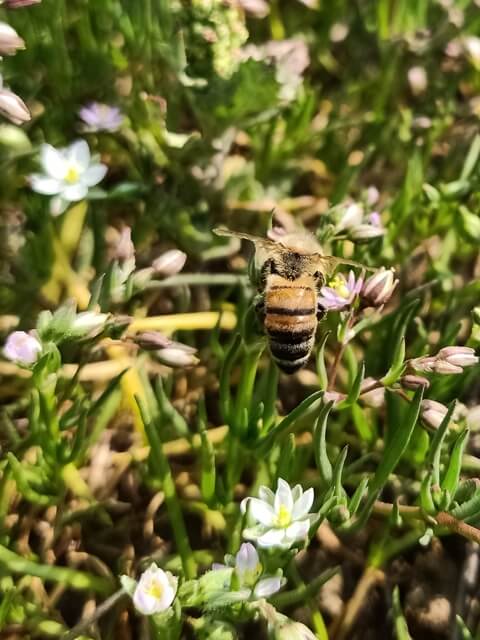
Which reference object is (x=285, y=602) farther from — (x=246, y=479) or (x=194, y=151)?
(x=194, y=151)

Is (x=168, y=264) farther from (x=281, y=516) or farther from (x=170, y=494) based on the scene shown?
(x=281, y=516)

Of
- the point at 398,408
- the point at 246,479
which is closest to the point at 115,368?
the point at 246,479

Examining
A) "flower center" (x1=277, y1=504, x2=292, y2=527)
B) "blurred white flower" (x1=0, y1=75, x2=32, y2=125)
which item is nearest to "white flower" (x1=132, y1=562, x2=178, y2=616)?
"flower center" (x1=277, y1=504, x2=292, y2=527)

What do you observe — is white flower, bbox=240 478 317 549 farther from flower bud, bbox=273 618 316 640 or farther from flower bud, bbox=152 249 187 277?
flower bud, bbox=152 249 187 277

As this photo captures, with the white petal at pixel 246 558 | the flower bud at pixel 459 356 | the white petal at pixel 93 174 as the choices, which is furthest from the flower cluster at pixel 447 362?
the white petal at pixel 93 174

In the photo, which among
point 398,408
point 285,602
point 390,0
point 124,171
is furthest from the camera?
point 390,0

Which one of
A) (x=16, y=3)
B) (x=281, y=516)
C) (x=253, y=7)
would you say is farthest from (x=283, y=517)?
(x=253, y=7)
